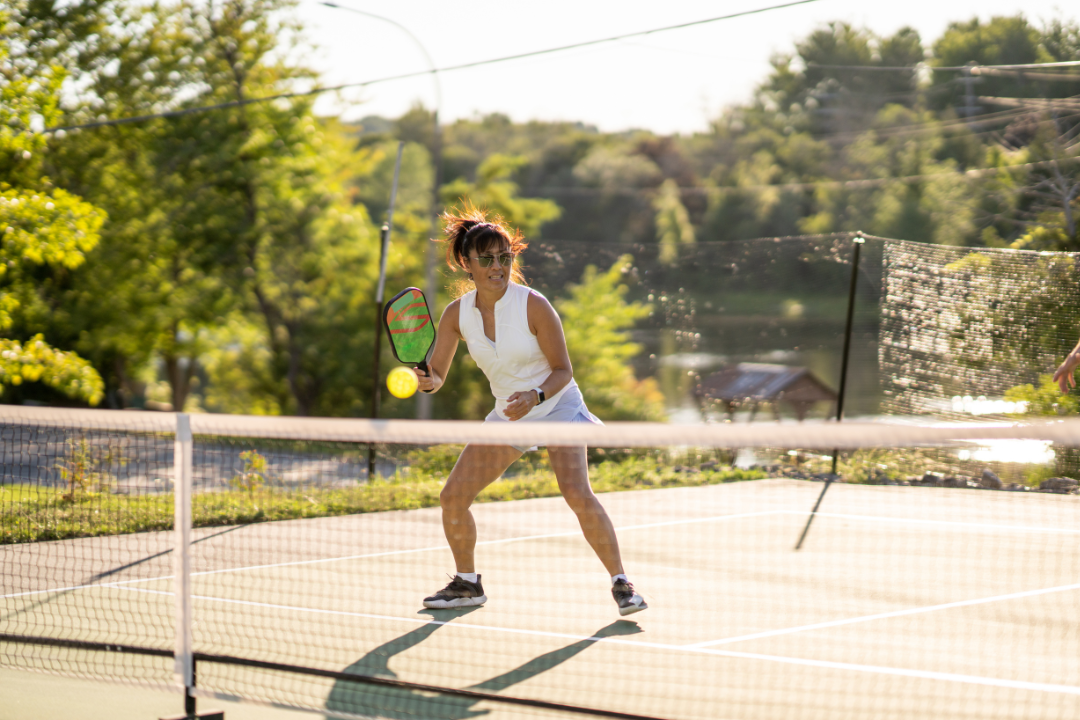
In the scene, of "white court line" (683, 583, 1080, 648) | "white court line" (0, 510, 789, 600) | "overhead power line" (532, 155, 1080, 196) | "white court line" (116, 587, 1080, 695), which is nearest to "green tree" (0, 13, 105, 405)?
"white court line" (0, 510, 789, 600)

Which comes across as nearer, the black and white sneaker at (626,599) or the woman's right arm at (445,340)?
the black and white sneaker at (626,599)

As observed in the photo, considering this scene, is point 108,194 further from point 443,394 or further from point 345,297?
point 443,394

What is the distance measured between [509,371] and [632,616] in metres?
1.41

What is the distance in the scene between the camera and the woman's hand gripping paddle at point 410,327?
4980 mm

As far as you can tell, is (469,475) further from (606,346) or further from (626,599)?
(606,346)

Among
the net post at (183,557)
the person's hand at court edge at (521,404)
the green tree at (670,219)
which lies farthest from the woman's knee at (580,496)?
the green tree at (670,219)

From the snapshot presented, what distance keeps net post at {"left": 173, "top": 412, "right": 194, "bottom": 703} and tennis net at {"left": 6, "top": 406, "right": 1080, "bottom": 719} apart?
1 cm

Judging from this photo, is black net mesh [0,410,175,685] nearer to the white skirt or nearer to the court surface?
the court surface

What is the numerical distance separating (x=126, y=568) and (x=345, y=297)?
1970 cm

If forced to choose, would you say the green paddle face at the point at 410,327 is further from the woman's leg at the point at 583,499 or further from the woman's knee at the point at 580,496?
the woman's knee at the point at 580,496

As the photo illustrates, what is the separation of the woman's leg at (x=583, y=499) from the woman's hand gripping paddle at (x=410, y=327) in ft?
2.68

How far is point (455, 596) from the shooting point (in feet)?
17.7

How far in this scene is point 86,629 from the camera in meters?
5.19

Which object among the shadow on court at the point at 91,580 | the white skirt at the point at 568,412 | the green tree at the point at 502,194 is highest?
the green tree at the point at 502,194
